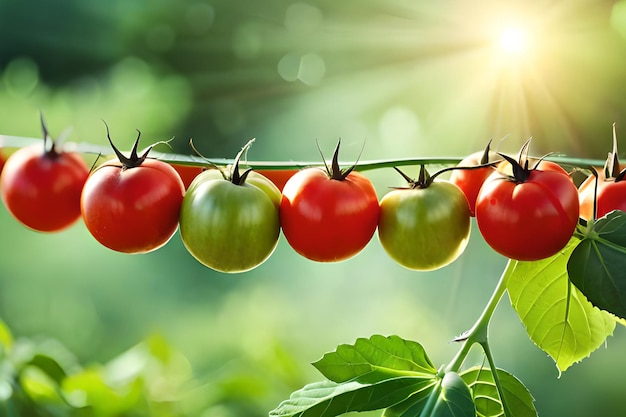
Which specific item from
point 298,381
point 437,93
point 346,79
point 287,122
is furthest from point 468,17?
point 298,381

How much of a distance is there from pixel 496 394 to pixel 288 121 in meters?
2.02

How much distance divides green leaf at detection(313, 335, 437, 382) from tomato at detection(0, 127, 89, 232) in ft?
0.86

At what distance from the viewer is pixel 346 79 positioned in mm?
2658

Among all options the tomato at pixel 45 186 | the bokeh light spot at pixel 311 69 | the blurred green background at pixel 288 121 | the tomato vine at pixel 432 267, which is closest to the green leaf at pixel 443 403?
the tomato vine at pixel 432 267

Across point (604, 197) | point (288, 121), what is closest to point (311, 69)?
point (288, 121)

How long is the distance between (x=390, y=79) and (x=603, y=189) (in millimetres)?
2154

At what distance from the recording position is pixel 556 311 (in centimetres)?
55

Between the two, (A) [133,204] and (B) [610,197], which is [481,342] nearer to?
(B) [610,197]

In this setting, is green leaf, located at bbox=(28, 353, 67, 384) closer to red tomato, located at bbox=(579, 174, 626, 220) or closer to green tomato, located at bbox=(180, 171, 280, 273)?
green tomato, located at bbox=(180, 171, 280, 273)

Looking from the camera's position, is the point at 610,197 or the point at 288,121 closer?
the point at 610,197

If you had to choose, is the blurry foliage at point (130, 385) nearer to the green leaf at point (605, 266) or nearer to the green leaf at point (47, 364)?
the green leaf at point (47, 364)

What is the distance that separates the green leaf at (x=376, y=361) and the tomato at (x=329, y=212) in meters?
0.07

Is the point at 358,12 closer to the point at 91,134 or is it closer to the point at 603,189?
the point at 91,134

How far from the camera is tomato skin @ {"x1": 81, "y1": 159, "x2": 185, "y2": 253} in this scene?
55 centimetres
